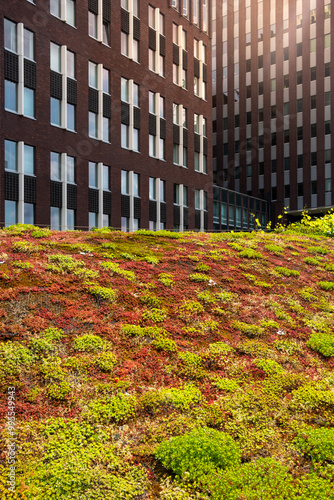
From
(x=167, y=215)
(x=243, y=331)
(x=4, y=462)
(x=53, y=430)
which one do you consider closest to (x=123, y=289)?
(x=243, y=331)

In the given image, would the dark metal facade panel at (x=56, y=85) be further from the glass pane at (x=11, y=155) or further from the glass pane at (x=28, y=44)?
the glass pane at (x=11, y=155)

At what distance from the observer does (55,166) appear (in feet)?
104

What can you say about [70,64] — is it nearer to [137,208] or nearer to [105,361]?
[137,208]

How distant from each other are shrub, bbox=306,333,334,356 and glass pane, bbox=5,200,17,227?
23.4 metres

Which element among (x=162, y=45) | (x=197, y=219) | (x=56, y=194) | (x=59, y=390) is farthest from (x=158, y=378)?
(x=162, y=45)

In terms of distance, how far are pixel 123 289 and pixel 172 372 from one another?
3.05 m

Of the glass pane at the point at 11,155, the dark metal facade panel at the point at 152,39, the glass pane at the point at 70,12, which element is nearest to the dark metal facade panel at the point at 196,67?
the dark metal facade panel at the point at 152,39

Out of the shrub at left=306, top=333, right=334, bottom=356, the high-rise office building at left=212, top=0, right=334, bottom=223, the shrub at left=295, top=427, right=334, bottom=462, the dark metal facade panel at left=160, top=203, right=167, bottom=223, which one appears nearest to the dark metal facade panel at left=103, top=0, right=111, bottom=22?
the dark metal facade panel at left=160, top=203, right=167, bottom=223

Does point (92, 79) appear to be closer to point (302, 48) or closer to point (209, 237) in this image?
point (209, 237)

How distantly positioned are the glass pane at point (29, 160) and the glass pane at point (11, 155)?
72 centimetres

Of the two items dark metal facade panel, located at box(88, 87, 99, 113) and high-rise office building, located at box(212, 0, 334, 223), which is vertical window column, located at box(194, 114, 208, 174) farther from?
high-rise office building, located at box(212, 0, 334, 223)

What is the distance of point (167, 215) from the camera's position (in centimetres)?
4169

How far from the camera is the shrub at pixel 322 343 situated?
8.80 m

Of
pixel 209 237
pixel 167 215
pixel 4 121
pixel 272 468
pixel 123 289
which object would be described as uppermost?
pixel 4 121
